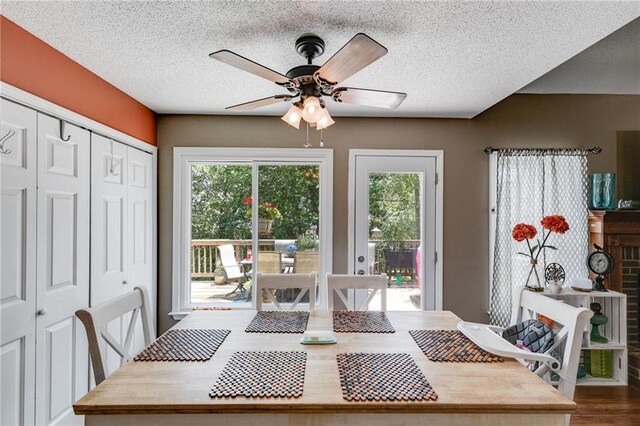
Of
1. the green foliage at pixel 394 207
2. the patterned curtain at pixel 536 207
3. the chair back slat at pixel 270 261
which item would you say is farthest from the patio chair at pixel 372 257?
the patterned curtain at pixel 536 207

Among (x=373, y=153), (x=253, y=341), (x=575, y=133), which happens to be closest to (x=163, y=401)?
(x=253, y=341)

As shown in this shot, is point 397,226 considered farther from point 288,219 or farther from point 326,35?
point 326,35

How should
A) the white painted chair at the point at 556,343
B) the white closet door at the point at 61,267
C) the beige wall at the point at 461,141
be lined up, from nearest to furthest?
the white painted chair at the point at 556,343
the white closet door at the point at 61,267
the beige wall at the point at 461,141

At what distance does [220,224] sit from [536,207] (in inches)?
116

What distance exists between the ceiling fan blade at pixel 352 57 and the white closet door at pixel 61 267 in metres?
1.60

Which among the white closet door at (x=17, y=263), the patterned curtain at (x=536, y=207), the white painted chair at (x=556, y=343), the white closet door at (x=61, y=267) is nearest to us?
the white painted chair at (x=556, y=343)

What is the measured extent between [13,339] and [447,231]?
3254 millimetres

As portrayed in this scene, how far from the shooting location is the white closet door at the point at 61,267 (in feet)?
6.67

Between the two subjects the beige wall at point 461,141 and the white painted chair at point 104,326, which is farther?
the beige wall at point 461,141

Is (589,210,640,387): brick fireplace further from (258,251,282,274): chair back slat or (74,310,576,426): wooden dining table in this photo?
(258,251,282,274): chair back slat

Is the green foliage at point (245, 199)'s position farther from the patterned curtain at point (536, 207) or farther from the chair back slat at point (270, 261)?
the patterned curtain at point (536, 207)

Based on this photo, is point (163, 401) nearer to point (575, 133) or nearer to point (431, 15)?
point (431, 15)

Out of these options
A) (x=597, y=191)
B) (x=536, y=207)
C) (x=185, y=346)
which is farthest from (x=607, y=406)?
(x=185, y=346)

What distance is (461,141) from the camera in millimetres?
3600
